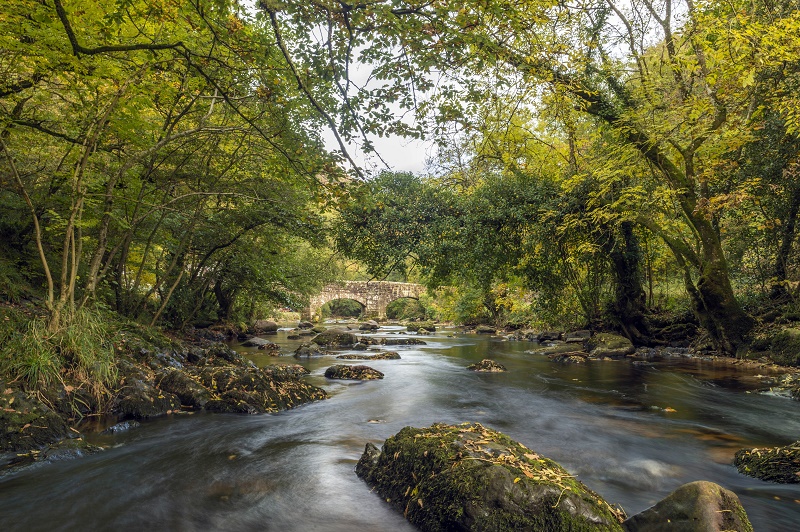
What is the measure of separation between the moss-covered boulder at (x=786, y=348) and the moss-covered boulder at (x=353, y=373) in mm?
9595

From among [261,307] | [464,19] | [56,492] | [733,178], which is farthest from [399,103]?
[261,307]

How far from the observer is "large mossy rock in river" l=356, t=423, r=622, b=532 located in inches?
111

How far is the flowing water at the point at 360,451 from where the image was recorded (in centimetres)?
377

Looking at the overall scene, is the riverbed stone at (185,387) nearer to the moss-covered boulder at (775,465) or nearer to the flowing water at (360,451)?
the flowing water at (360,451)

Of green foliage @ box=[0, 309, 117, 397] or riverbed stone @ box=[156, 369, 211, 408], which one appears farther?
riverbed stone @ box=[156, 369, 211, 408]

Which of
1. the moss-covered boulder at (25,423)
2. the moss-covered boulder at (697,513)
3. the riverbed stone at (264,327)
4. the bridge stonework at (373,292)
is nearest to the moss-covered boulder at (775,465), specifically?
the moss-covered boulder at (697,513)

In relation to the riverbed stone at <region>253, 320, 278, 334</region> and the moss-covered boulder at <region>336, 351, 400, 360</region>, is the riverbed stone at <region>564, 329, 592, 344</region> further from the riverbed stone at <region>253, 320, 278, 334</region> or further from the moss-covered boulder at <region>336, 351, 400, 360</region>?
the riverbed stone at <region>253, 320, 278, 334</region>

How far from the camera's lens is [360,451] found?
545cm

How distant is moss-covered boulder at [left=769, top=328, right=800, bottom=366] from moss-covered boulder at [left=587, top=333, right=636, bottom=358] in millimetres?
3959

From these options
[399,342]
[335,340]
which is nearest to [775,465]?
[335,340]

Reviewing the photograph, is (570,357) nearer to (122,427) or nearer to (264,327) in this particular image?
(122,427)

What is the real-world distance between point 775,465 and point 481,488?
355 centimetres

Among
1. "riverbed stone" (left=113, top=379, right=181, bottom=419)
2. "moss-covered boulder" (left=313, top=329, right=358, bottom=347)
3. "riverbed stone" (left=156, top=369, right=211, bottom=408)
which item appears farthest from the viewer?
"moss-covered boulder" (left=313, top=329, right=358, bottom=347)

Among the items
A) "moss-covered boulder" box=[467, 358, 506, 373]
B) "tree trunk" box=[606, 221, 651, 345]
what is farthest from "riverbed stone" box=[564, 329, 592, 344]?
"moss-covered boulder" box=[467, 358, 506, 373]
